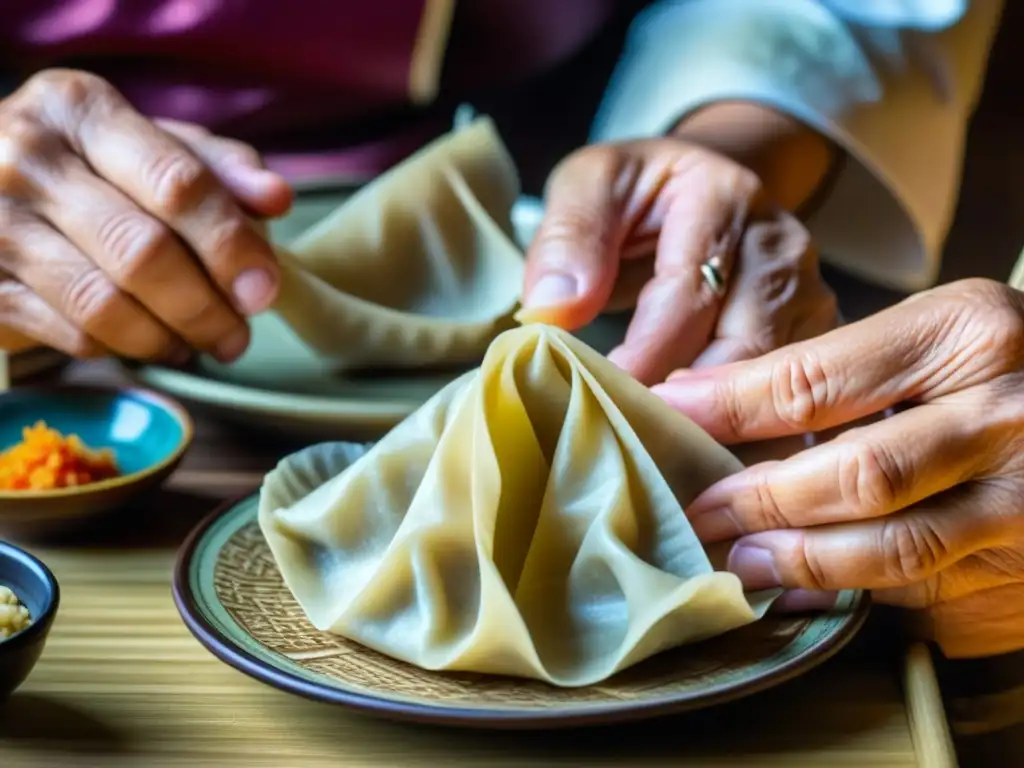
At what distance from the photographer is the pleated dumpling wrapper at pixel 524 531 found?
2.38 ft

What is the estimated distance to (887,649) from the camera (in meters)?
0.83

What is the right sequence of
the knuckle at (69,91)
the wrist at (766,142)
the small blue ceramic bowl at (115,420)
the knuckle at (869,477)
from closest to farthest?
1. the knuckle at (869,477)
2. the small blue ceramic bowl at (115,420)
3. the knuckle at (69,91)
4. the wrist at (766,142)

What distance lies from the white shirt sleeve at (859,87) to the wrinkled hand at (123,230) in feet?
1.94

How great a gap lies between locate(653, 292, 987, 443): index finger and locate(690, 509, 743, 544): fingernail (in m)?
0.07

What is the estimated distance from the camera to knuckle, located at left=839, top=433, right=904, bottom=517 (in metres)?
0.75

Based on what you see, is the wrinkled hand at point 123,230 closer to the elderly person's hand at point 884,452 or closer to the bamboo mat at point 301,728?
the bamboo mat at point 301,728

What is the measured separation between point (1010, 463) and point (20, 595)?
62 cm

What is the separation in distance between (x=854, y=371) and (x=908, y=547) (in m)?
0.11

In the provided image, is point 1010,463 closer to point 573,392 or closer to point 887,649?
point 887,649

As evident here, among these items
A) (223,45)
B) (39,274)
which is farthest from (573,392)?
(223,45)

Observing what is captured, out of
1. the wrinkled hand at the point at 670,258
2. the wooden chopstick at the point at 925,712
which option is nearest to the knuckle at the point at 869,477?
the wooden chopstick at the point at 925,712

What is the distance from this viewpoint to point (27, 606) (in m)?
0.76

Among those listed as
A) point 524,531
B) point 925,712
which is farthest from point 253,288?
point 925,712

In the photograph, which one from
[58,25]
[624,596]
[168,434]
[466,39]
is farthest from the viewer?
[466,39]
